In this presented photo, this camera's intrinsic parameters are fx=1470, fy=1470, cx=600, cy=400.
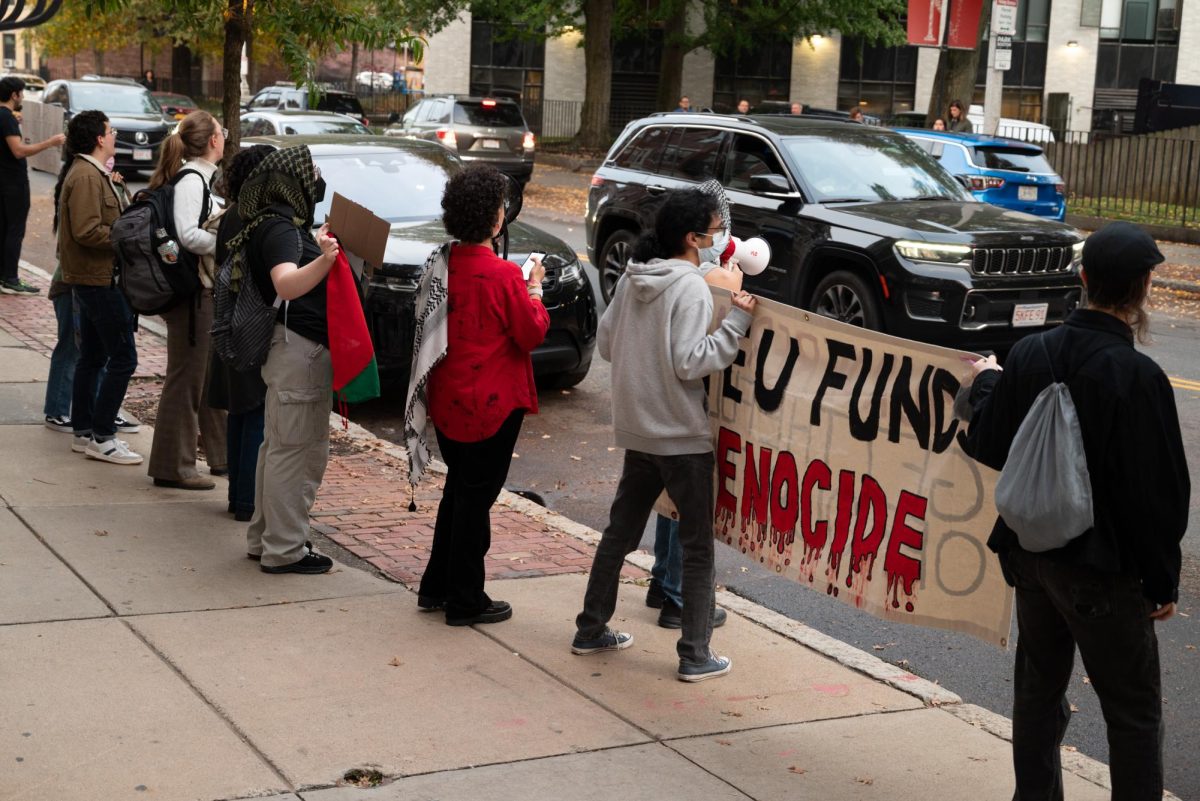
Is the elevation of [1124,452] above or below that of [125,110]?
below

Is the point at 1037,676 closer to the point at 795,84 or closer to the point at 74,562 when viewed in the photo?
the point at 74,562

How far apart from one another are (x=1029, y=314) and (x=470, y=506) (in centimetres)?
671

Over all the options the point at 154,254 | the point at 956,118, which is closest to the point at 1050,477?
the point at 154,254

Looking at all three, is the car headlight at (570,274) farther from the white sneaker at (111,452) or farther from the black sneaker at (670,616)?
the black sneaker at (670,616)

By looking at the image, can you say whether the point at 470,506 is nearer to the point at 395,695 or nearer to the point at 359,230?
the point at 395,695

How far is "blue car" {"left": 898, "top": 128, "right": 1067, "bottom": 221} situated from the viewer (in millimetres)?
19000

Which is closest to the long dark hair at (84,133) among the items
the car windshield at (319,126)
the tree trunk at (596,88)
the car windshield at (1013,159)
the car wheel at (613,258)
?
the car wheel at (613,258)

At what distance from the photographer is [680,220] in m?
5.09

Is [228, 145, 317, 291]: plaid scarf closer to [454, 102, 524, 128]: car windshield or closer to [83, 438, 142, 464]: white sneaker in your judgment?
[83, 438, 142, 464]: white sneaker

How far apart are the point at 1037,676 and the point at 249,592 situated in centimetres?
333

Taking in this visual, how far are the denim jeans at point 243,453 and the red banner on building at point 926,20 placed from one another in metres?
19.4

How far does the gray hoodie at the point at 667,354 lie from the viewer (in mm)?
5039

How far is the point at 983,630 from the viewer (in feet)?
15.0

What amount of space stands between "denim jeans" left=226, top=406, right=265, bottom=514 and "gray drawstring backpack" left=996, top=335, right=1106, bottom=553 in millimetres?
3961
